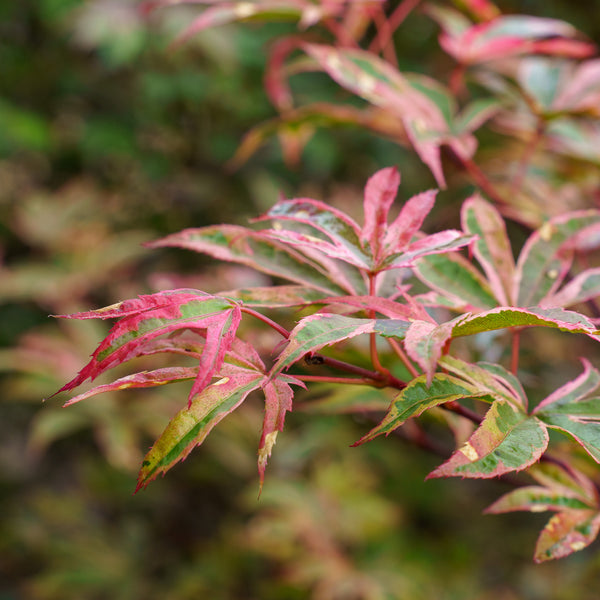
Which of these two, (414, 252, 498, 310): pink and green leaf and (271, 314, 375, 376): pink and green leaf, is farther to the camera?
(414, 252, 498, 310): pink and green leaf

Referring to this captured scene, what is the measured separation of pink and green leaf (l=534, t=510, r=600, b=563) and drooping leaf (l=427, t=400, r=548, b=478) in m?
0.10

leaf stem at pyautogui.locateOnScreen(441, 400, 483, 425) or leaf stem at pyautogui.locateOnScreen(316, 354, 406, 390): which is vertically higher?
leaf stem at pyautogui.locateOnScreen(316, 354, 406, 390)

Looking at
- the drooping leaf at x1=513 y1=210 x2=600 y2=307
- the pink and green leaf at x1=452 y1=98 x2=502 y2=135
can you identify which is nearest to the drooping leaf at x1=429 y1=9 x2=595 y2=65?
the pink and green leaf at x1=452 y1=98 x2=502 y2=135

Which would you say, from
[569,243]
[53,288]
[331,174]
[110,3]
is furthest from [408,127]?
[331,174]

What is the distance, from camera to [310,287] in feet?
1.32

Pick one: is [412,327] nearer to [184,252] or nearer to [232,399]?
[232,399]

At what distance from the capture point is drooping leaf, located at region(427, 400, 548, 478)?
0.28 meters

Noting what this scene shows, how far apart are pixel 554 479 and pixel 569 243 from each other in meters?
0.18

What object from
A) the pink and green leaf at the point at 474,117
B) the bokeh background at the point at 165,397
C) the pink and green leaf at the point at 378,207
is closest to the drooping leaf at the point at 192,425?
the pink and green leaf at the point at 378,207

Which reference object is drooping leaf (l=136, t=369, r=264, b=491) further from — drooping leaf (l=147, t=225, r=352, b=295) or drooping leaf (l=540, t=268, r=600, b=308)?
drooping leaf (l=540, t=268, r=600, b=308)

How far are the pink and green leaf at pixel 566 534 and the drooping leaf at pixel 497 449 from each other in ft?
0.33

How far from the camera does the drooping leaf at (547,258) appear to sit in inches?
17.6

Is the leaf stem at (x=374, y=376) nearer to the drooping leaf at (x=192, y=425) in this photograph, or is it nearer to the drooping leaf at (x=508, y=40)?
the drooping leaf at (x=192, y=425)

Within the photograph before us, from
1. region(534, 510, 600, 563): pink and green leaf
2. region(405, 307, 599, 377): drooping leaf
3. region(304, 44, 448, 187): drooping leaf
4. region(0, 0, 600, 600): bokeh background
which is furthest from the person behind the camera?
region(0, 0, 600, 600): bokeh background
